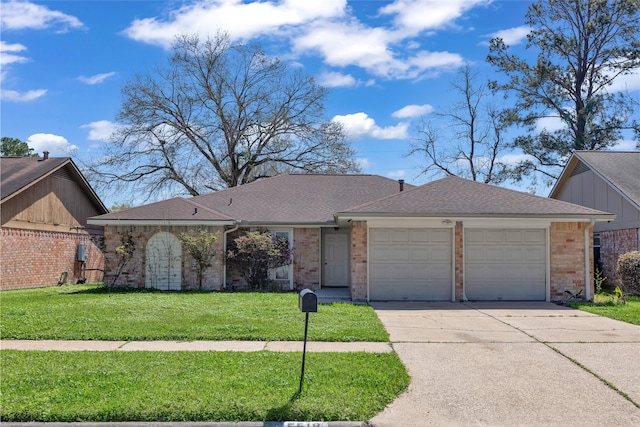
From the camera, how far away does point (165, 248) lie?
17156 mm

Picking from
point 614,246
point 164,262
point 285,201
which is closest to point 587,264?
point 614,246

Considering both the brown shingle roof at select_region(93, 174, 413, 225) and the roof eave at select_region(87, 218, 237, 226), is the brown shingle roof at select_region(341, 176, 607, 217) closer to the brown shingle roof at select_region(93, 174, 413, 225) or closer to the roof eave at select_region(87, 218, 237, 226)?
the brown shingle roof at select_region(93, 174, 413, 225)

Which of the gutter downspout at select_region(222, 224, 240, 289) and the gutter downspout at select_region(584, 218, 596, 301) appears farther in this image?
the gutter downspout at select_region(222, 224, 240, 289)

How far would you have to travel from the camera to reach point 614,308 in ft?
42.5

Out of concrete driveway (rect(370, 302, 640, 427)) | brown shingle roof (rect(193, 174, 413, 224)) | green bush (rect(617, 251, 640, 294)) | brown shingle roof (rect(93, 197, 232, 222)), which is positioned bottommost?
concrete driveway (rect(370, 302, 640, 427))

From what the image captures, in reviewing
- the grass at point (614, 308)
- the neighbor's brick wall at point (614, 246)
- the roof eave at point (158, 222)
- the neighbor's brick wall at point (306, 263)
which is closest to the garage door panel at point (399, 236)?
the neighbor's brick wall at point (306, 263)

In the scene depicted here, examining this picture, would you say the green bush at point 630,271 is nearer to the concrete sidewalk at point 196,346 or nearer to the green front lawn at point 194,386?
the concrete sidewalk at point 196,346

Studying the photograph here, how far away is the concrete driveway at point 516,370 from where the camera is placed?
17.7 feet

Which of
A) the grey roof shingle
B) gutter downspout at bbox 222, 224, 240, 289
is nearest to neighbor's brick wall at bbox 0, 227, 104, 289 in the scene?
gutter downspout at bbox 222, 224, 240, 289

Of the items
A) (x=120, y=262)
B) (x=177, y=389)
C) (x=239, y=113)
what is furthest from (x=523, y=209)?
(x=239, y=113)

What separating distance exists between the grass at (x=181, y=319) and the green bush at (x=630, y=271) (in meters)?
7.38

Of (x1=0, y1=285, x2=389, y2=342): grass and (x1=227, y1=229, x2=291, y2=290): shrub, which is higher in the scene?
(x1=227, y1=229, x2=291, y2=290): shrub

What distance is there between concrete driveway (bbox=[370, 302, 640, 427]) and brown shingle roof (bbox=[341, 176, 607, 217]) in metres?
3.31

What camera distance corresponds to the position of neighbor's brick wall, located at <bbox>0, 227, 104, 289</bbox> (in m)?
18.6
